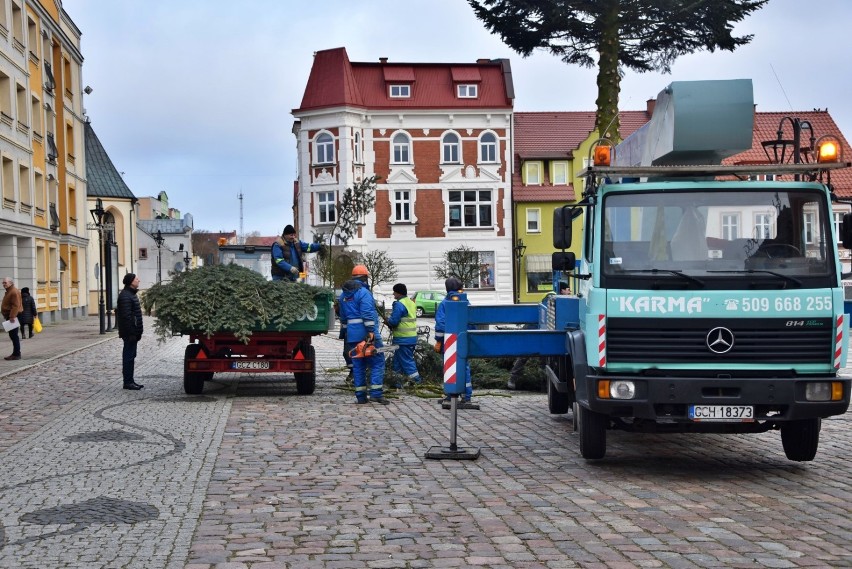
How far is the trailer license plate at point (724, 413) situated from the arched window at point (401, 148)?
2060 inches

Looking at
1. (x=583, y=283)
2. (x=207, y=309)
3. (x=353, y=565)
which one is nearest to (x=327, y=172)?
(x=207, y=309)

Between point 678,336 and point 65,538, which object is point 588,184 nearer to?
point 678,336

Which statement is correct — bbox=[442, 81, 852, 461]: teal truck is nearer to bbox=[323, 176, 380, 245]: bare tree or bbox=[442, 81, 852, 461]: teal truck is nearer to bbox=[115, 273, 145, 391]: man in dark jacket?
bbox=[115, 273, 145, 391]: man in dark jacket

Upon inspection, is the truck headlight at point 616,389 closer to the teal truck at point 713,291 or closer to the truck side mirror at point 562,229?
the teal truck at point 713,291

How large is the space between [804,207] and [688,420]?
2.08m

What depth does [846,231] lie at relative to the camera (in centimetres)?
892

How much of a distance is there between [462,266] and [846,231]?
1786 inches

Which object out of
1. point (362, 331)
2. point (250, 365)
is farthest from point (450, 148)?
point (362, 331)

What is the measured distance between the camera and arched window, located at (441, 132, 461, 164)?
200 feet

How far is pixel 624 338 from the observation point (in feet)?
29.2

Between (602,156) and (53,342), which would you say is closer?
(602,156)

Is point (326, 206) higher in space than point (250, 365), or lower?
higher

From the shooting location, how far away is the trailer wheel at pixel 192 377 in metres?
15.7

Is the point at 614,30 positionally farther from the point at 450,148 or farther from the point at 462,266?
the point at 450,148
